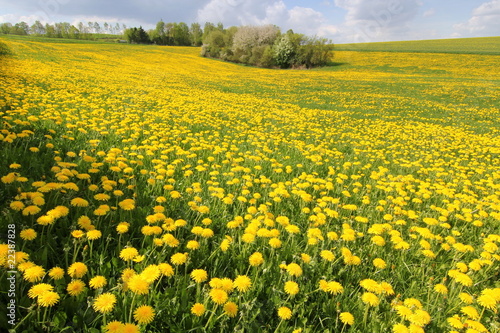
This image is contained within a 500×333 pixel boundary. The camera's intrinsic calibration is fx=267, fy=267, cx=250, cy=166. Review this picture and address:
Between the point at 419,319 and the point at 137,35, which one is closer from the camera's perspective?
the point at 419,319

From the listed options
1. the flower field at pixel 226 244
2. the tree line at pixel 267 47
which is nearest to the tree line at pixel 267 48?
the tree line at pixel 267 47

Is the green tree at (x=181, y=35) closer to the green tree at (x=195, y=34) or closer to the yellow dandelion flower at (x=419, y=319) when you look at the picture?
the green tree at (x=195, y=34)

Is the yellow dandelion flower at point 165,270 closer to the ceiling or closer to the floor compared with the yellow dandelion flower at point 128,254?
closer to the floor

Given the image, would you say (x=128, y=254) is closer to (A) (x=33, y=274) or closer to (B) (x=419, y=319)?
(A) (x=33, y=274)

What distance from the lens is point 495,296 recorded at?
213 cm

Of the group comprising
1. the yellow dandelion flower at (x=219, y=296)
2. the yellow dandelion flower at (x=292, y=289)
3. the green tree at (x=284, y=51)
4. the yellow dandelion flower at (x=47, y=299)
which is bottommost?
the yellow dandelion flower at (x=292, y=289)

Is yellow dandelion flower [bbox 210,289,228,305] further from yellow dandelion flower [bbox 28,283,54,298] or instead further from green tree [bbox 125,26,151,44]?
green tree [bbox 125,26,151,44]

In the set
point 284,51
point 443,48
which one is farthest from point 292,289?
point 443,48

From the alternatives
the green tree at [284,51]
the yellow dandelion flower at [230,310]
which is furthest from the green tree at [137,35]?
the yellow dandelion flower at [230,310]

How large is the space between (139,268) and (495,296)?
2.89m

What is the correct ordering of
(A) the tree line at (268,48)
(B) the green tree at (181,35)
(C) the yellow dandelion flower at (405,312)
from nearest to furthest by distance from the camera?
(C) the yellow dandelion flower at (405,312), (A) the tree line at (268,48), (B) the green tree at (181,35)

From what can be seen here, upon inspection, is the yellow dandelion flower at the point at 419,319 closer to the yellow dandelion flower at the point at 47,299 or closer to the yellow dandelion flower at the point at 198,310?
the yellow dandelion flower at the point at 198,310

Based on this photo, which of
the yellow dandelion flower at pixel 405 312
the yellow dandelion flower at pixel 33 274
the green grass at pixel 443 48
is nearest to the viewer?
the yellow dandelion flower at pixel 33 274

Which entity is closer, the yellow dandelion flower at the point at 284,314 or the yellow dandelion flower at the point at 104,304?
the yellow dandelion flower at the point at 104,304
